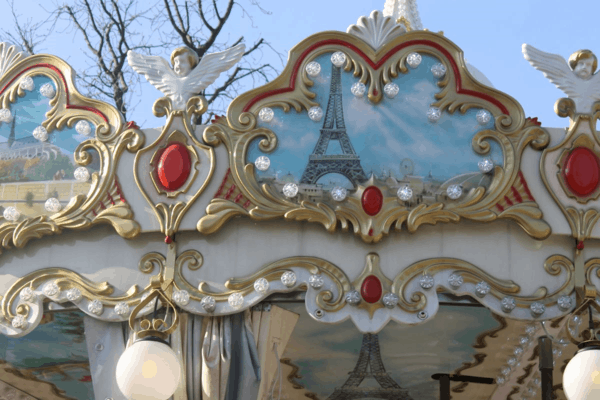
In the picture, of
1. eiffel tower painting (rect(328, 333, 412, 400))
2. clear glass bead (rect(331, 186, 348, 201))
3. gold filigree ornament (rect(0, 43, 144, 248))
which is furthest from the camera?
eiffel tower painting (rect(328, 333, 412, 400))

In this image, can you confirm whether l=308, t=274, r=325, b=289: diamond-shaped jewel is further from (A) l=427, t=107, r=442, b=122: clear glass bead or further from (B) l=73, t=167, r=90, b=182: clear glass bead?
(B) l=73, t=167, r=90, b=182: clear glass bead

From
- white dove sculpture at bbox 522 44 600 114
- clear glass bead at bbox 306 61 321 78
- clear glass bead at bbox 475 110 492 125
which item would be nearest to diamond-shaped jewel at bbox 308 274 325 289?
clear glass bead at bbox 306 61 321 78

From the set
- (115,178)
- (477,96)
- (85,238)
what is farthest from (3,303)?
(477,96)

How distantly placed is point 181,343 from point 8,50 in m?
2.42

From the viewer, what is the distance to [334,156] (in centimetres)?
560

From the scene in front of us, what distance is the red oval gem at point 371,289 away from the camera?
213 inches

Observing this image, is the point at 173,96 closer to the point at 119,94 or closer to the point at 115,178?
the point at 115,178

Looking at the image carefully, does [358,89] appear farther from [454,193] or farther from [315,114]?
[454,193]

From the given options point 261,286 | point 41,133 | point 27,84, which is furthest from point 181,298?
point 27,84

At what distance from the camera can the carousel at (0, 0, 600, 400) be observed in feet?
17.9

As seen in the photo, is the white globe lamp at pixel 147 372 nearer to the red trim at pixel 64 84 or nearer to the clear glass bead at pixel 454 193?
the red trim at pixel 64 84

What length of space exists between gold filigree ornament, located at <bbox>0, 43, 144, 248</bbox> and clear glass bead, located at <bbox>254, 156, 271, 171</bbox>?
0.77 metres

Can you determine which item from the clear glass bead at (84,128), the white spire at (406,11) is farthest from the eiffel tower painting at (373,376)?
the white spire at (406,11)

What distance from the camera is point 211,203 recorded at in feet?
18.3
